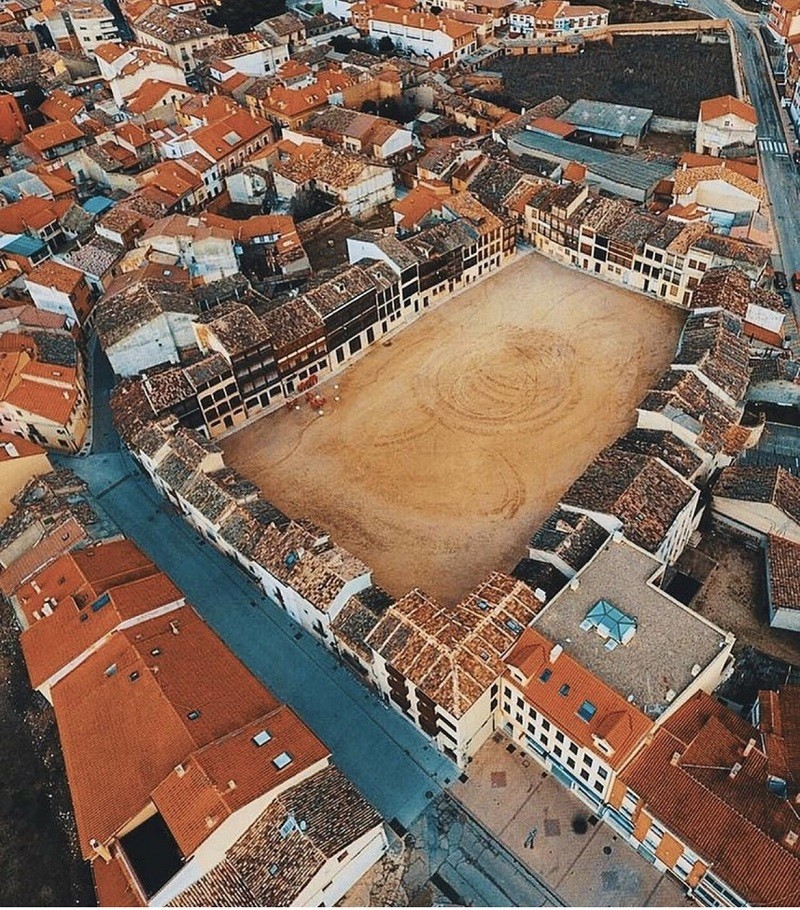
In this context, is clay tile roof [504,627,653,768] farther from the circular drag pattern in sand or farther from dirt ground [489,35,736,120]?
dirt ground [489,35,736,120]

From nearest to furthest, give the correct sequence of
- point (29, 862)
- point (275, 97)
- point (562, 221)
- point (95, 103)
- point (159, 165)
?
point (29, 862)
point (562, 221)
point (159, 165)
point (275, 97)
point (95, 103)

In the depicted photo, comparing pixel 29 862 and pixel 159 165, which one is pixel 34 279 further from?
pixel 29 862

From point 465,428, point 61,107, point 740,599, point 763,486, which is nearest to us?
point 740,599

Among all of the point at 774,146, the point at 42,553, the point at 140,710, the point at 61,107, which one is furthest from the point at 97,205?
the point at 774,146

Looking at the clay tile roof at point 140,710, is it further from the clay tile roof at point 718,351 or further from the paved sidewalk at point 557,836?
the clay tile roof at point 718,351

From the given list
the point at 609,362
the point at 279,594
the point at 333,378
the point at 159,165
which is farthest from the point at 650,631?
the point at 159,165

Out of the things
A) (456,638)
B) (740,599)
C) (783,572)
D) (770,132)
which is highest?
(770,132)

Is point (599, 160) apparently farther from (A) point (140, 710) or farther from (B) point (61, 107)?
(A) point (140, 710)

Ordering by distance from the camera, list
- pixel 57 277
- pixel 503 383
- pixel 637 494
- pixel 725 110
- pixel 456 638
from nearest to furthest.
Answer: pixel 456 638 → pixel 637 494 → pixel 503 383 → pixel 57 277 → pixel 725 110
